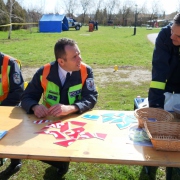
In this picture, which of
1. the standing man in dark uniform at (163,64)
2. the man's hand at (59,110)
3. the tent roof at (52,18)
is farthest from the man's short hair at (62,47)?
the tent roof at (52,18)

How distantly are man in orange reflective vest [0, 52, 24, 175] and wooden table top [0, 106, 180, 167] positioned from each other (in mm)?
925

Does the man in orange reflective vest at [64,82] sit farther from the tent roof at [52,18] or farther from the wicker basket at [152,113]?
the tent roof at [52,18]

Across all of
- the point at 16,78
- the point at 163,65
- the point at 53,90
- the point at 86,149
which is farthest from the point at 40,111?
the point at 163,65

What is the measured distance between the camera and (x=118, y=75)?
25.0ft

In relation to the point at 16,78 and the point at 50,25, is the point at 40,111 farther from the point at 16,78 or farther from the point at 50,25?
the point at 50,25

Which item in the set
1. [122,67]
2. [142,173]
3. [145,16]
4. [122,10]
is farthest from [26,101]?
[145,16]

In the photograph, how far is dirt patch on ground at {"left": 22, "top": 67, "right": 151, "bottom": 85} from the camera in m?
7.02

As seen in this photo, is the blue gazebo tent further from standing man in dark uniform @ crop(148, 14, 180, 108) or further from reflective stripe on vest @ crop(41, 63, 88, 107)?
standing man in dark uniform @ crop(148, 14, 180, 108)

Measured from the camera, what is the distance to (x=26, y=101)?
7.48 feet

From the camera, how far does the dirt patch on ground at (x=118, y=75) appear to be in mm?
7020

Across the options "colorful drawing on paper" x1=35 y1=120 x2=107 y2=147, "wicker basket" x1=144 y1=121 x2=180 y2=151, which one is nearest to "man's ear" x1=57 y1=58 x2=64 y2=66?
"colorful drawing on paper" x1=35 y1=120 x2=107 y2=147

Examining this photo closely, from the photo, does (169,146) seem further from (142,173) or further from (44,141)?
(142,173)

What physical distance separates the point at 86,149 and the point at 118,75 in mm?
6140

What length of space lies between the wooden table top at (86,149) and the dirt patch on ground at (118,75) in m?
4.92
